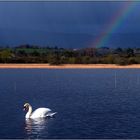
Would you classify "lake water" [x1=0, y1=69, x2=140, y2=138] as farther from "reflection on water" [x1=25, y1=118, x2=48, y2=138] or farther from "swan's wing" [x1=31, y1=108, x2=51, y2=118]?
"swan's wing" [x1=31, y1=108, x2=51, y2=118]

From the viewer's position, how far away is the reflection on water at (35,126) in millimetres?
18753

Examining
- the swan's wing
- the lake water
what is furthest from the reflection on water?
the swan's wing

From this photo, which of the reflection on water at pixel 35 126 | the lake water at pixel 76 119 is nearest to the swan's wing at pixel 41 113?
the reflection on water at pixel 35 126

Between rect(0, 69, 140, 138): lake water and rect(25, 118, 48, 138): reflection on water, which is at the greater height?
rect(0, 69, 140, 138): lake water

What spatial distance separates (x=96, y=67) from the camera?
331 feet

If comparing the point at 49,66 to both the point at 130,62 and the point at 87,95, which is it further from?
the point at 87,95

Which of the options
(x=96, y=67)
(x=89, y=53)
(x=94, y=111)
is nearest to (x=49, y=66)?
(x=96, y=67)

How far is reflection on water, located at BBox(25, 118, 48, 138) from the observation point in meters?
18.8

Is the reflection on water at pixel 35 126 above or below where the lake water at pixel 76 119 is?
below

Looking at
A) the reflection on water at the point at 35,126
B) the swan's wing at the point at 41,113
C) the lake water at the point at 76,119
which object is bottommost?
the reflection on water at the point at 35,126

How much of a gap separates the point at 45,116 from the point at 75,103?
5.64 m

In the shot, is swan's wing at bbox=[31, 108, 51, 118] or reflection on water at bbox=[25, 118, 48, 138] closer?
reflection on water at bbox=[25, 118, 48, 138]

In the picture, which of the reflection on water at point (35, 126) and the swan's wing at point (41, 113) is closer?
the reflection on water at point (35, 126)

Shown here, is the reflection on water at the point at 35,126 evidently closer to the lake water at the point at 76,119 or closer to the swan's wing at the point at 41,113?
the lake water at the point at 76,119
